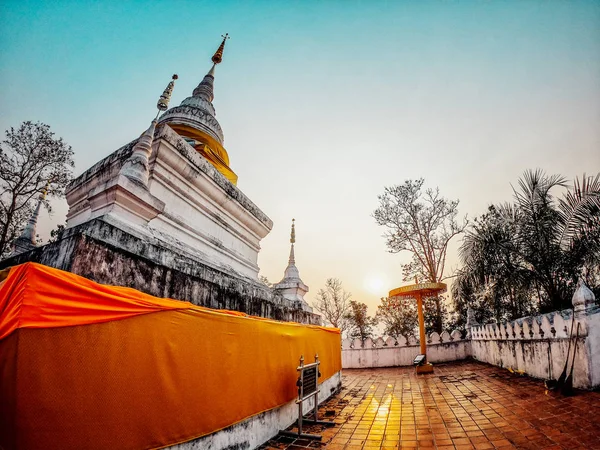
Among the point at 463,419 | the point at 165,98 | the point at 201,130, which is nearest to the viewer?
the point at 463,419

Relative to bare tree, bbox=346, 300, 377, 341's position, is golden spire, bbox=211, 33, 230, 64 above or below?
above

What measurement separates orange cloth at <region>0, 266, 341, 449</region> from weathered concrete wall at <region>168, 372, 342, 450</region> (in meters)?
0.10

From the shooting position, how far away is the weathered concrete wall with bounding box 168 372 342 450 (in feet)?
8.86

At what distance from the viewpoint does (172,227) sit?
213 inches

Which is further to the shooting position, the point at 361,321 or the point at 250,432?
the point at 361,321

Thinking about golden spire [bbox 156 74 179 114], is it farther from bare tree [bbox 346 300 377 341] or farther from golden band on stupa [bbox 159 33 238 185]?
bare tree [bbox 346 300 377 341]

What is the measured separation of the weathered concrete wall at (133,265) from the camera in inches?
105

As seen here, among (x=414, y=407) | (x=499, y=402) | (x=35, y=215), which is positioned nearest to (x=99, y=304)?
(x=414, y=407)

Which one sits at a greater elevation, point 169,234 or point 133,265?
point 169,234

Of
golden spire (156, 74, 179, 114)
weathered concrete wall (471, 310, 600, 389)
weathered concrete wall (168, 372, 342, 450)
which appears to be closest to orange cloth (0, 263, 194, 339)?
weathered concrete wall (168, 372, 342, 450)

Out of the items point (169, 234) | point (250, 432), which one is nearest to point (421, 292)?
point (250, 432)

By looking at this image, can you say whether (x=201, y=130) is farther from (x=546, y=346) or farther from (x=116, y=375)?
(x=546, y=346)

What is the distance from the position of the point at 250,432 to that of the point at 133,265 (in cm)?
228

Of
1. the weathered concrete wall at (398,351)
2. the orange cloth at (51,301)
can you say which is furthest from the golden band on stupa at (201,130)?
the weathered concrete wall at (398,351)
